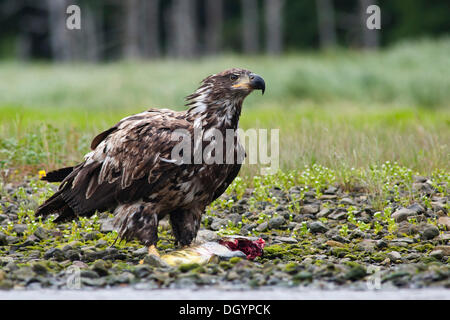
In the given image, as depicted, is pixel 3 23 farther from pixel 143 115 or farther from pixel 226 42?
pixel 143 115

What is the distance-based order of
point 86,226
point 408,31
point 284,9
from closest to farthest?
point 86,226 < point 408,31 < point 284,9

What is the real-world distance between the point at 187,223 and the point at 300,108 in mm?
9518

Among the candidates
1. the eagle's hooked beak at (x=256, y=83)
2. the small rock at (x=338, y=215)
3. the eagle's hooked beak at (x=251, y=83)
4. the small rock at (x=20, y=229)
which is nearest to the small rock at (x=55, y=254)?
the small rock at (x=20, y=229)

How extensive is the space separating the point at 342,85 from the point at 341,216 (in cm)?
1178

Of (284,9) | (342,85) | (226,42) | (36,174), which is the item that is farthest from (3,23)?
(36,174)

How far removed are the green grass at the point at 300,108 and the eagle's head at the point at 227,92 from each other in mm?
2384

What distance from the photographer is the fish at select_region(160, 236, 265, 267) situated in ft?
18.9

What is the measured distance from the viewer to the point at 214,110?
585 cm

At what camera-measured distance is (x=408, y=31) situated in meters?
39.2

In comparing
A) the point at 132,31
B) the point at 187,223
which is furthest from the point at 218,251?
the point at 132,31

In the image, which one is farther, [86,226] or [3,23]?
[3,23]

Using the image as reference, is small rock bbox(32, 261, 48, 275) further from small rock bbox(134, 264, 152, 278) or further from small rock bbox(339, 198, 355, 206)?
small rock bbox(339, 198, 355, 206)

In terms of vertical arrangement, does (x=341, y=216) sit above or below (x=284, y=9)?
below

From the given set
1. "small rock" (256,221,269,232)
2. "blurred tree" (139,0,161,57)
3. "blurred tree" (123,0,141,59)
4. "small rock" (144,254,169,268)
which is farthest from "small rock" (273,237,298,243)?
"blurred tree" (139,0,161,57)
